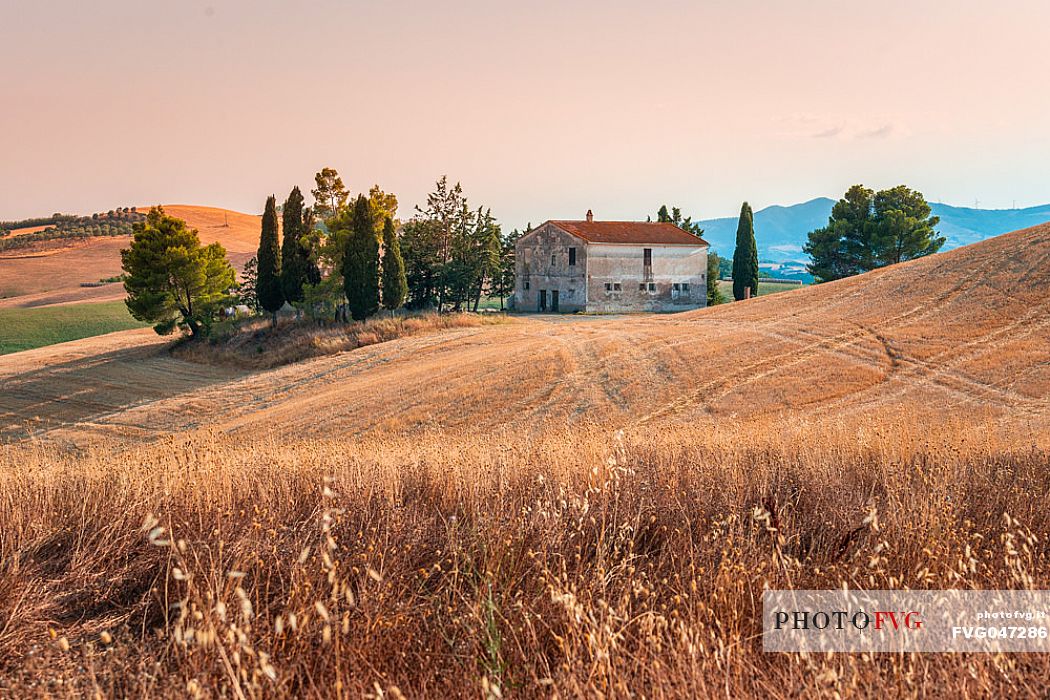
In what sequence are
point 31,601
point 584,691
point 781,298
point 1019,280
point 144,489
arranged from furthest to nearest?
point 781,298
point 1019,280
point 144,489
point 31,601
point 584,691

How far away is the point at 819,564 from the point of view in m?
4.35

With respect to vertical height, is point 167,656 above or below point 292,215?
below

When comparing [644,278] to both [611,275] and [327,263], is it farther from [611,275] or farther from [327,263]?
[327,263]

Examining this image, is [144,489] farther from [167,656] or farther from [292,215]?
[292,215]

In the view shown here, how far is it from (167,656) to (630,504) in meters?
2.95

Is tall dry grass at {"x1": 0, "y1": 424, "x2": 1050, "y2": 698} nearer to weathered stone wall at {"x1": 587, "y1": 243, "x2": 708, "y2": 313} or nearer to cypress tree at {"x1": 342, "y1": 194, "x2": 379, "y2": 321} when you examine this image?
cypress tree at {"x1": 342, "y1": 194, "x2": 379, "y2": 321}

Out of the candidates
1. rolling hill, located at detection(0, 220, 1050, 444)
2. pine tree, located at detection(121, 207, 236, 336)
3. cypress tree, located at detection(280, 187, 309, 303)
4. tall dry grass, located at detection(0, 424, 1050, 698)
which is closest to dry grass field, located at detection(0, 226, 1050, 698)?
tall dry grass, located at detection(0, 424, 1050, 698)

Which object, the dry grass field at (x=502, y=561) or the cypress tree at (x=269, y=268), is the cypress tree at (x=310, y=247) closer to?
the cypress tree at (x=269, y=268)

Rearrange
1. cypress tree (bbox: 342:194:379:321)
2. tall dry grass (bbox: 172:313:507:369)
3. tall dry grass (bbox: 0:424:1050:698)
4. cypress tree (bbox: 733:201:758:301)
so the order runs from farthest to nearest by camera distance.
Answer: cypress tree (bbox: 733:201:758:301) < cypress tree (bbox: 342:194:379:321) < tall dry grass (bbox: 172:313:507:369) < tall dry grass (bbox: 0:424:1050:698)

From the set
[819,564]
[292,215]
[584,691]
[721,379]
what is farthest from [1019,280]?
[292,215]

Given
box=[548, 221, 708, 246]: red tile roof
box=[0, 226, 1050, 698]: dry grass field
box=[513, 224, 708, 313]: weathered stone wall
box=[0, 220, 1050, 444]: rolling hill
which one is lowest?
box=[0, 220, 1050, 444]: rolling hill

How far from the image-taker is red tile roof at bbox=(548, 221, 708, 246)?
2117 inches

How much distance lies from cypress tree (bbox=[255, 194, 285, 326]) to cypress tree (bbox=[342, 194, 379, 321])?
6817mm

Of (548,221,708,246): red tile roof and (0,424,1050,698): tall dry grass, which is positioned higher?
(548,221,708,246): red tile roof
